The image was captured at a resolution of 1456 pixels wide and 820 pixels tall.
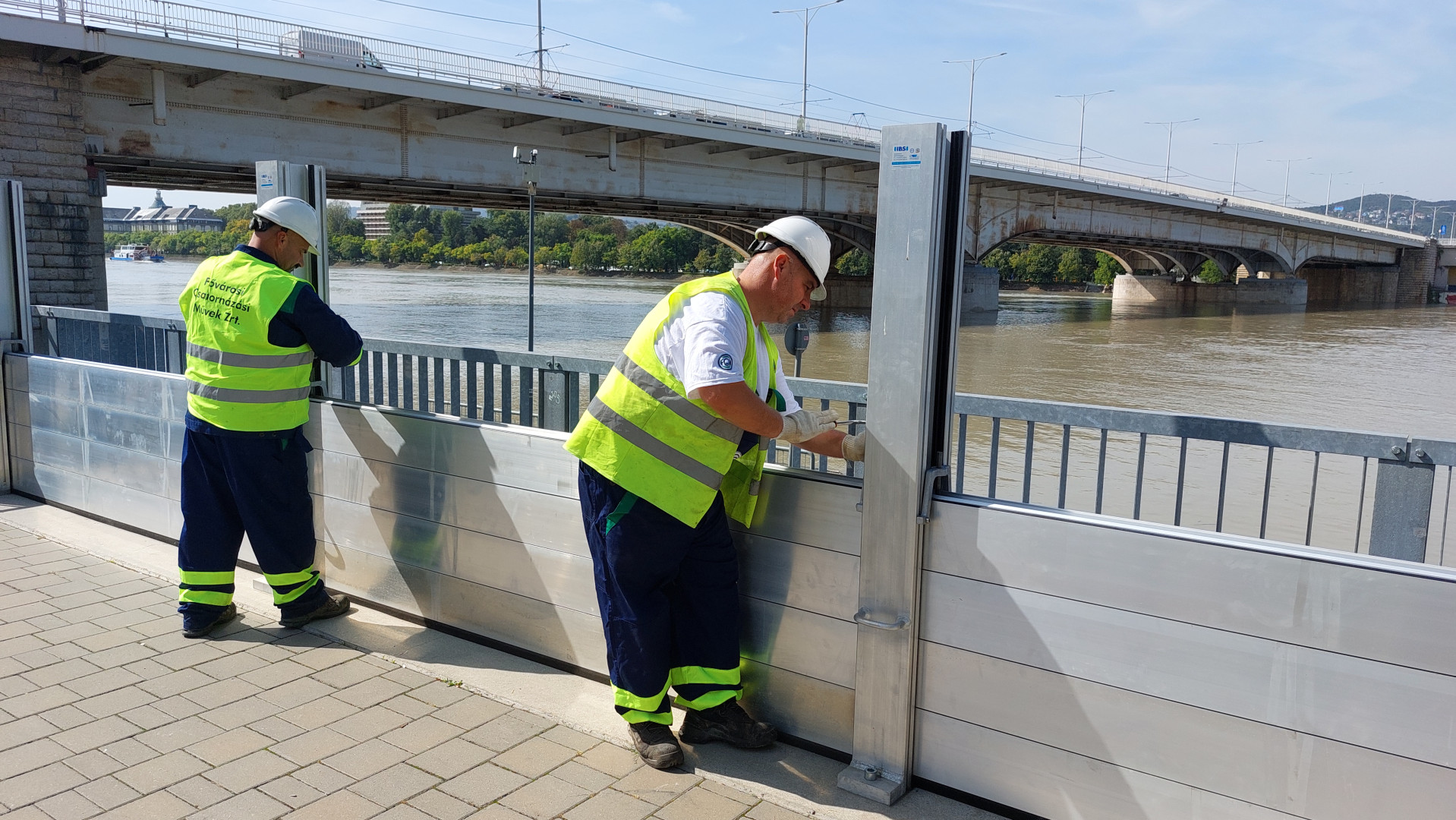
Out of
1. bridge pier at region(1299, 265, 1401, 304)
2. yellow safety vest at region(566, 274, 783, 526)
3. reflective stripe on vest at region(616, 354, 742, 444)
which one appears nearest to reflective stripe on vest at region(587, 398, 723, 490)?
yellow safety vest at region(566, 274, 783, 526)

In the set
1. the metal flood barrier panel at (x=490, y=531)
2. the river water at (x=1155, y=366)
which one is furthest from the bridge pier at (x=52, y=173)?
the metal flood barrier panel at (x=490, y=531)

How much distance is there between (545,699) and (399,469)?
1.34 meters

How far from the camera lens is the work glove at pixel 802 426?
3164 mm

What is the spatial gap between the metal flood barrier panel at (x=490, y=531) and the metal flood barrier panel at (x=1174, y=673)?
0.40 m

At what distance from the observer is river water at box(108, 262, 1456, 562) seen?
991 cm

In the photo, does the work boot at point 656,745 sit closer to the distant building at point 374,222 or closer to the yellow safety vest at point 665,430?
the yellow safety vest at point 665,430

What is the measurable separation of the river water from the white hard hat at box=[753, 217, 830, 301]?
1.74 metres

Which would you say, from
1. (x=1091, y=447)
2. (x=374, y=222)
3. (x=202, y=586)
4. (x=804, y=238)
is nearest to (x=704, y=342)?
(x=804, y=238)

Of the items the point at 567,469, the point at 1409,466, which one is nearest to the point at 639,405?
the point at 567,469

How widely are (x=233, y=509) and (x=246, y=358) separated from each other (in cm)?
71

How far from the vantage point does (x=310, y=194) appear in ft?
A: 16.3

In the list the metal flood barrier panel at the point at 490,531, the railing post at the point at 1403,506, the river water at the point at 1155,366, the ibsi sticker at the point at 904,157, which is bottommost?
the river water at the point at 1155,366

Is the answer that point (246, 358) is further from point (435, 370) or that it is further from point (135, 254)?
point (135, 254)

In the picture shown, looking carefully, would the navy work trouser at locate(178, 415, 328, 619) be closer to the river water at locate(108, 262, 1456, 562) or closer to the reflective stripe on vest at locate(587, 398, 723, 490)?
the reflective stripe on vest at locate(587, 398, 723, 490)
